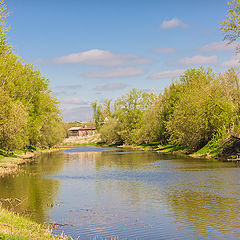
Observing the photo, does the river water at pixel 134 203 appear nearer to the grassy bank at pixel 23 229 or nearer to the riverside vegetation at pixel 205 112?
the grassy bank at pixel 23 229

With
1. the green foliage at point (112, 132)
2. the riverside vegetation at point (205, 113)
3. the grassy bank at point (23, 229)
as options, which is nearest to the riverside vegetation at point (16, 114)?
the grassy bank at point (23, 229)

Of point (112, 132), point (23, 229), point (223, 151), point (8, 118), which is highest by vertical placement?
point (8, 118)

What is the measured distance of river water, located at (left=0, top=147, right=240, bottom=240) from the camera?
63.7 feet

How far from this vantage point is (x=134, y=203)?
26453 mm

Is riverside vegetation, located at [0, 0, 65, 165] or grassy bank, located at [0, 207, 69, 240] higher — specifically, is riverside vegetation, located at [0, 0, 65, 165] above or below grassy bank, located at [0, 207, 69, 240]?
above

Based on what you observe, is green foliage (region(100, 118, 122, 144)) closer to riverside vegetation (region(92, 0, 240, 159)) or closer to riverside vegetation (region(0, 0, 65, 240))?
riverside vegetation (region(92, 0, 240, 159))

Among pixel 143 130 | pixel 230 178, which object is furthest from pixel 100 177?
pixel 143 130

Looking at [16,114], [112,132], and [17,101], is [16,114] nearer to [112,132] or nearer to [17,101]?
[17,101]

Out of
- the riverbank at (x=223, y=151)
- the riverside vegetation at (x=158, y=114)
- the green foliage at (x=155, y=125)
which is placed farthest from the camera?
the green foliage at (x=155, y=125)

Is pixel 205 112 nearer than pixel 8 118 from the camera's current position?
No

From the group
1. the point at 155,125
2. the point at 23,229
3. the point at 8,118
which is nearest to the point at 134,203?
the point at 23,229

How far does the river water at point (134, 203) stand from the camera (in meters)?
19.4

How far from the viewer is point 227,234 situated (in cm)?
1827

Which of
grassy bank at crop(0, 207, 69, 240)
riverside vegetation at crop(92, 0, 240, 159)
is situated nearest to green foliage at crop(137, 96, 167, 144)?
riverside vegetation at crop(92, 0, 240, 159)
